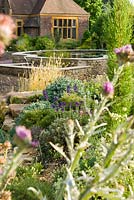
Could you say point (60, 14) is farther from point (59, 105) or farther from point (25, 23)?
point (59, 105)

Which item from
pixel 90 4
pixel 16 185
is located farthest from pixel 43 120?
pixel 90 4

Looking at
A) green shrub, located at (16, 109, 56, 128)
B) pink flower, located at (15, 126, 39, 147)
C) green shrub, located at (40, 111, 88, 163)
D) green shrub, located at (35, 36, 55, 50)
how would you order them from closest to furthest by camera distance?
1. pink flower, located at (15, 126, 39, 147)
2. green shrub, located at (40, 111, 88, 163)
3. green shrub, located at (16, 109, 56, 128)
4. green shrub, located at (35, 36, 55, 50)

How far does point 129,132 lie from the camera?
164 cm

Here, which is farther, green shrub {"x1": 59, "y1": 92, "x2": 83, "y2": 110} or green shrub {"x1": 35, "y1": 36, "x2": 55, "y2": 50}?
green shrub {"x1": 35, "y1": 36, "x2": 55, "y2": 50}

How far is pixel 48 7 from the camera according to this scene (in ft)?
120

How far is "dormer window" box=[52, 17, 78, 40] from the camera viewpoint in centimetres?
3675

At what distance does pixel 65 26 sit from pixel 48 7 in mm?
1889

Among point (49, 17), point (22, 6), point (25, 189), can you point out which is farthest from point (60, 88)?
point (22, 6)

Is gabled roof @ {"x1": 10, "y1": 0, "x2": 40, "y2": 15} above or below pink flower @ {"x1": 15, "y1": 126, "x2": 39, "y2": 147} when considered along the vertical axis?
below

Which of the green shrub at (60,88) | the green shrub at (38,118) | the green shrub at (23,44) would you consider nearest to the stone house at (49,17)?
the green shrub at (23,44)

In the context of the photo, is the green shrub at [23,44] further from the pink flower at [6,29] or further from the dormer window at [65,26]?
the pink flower at [6,29]

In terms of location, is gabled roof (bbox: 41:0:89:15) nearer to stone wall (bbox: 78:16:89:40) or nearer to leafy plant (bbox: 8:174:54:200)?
stone wall (bbox: 78:16:89:40)

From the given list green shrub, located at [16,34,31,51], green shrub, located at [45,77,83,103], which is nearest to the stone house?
green shrub, located at [16,34,31,51]

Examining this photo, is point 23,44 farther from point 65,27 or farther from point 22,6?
point 22,6
